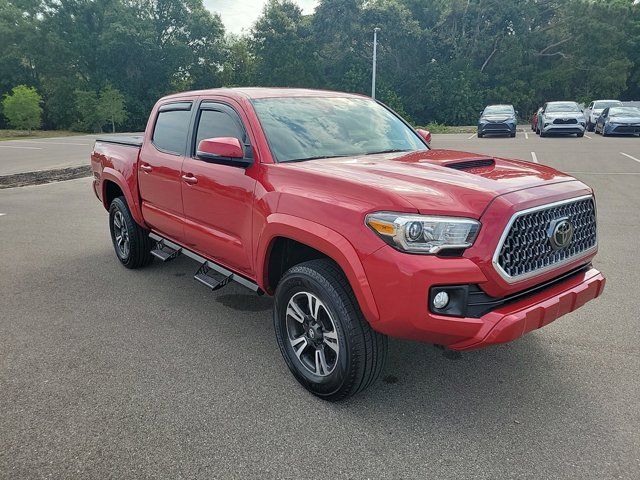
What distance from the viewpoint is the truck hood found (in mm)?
2512

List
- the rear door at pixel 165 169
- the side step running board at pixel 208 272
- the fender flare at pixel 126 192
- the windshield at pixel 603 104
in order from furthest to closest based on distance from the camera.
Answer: the windshield at pixel 603 104, the fender flare at pixel 126 192, the rear door at pixel 165 169, the side step running board at pixel 208 272

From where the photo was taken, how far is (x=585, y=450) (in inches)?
98.8

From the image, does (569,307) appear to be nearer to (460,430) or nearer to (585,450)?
(585,450)

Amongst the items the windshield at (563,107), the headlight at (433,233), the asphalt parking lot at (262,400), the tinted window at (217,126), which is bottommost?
the asphalt parking lot at (262,400)

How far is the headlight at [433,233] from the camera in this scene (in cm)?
245

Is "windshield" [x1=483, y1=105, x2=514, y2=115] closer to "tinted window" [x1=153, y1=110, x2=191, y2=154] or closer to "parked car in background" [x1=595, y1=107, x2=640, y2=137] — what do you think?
"parked car in background" [x1=595, y1=107, x2=640, y2=137]

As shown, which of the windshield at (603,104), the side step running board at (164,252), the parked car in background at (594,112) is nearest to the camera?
the side step running board at (164,252)

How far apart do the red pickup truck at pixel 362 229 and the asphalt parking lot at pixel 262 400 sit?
36cm

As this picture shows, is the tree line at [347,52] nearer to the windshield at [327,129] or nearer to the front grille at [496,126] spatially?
the front grille at [496,126]

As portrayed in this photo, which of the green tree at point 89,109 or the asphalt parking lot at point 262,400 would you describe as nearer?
the asphalt parking lot at point 262,400

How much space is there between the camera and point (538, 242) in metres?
2.67

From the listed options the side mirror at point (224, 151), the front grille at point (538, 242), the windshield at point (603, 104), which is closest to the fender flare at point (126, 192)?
the side mirror at point (224, 151)

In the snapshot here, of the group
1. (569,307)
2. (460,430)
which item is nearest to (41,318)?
(460,430)

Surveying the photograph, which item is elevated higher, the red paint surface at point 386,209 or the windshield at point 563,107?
the red paint surface at point 386,209
